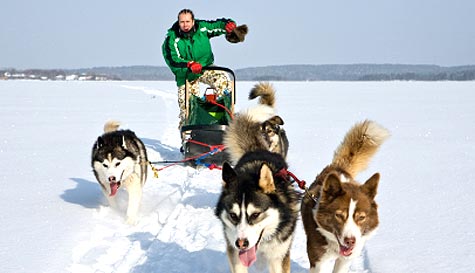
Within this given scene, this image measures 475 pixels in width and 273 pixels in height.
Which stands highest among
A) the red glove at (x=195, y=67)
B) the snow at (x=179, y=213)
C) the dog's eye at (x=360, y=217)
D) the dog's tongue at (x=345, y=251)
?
the red glove at (x=195, y=67)

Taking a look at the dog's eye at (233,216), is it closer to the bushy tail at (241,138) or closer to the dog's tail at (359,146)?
the dog's tail at (359,146)

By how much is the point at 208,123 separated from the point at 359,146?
11.5ft

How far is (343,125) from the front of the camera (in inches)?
472

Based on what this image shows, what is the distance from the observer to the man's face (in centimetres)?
677

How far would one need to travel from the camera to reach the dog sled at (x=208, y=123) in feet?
21.3

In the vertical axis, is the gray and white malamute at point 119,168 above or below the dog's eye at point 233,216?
below

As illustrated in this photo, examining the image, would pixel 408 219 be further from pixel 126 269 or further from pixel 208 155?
pixel 208 155

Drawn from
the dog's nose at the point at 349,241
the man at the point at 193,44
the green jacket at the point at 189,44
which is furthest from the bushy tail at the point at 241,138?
the green jacket at the point at 189,44

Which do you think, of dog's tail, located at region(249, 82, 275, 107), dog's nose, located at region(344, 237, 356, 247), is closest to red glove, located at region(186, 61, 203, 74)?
dog's tail, located at region(249, 82, 275, 107)

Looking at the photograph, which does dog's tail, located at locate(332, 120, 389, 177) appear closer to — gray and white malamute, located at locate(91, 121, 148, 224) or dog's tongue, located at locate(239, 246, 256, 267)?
dog's tongue, located at locate(239, 246, 256, 267)

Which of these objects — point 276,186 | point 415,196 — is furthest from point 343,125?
point 276,186

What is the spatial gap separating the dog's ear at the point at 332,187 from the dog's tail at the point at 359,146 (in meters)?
0.81

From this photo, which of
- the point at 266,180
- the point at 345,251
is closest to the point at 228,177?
the point at 266,180

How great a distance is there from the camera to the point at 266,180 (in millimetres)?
2857
